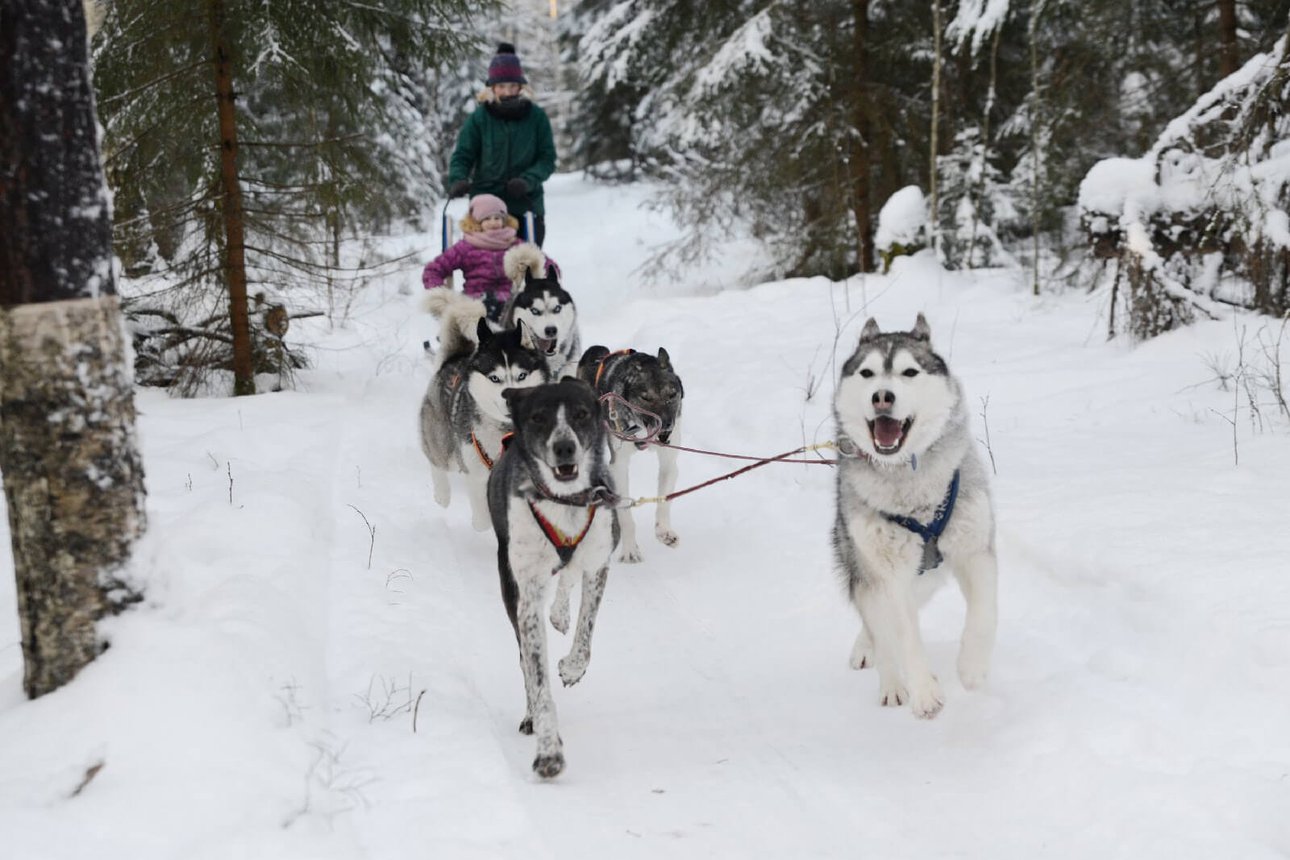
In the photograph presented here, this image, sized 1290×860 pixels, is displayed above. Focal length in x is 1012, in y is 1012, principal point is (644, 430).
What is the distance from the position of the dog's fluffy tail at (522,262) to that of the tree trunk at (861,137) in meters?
5.30

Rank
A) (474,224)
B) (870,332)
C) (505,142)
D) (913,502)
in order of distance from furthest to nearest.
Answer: (505,142) → (474,224) → (870,332) → (913,502)

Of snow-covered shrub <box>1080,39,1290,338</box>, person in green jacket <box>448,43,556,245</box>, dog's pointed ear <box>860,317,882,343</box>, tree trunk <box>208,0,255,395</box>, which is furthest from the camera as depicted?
person in green jacket <box>448,43,556,245</box>

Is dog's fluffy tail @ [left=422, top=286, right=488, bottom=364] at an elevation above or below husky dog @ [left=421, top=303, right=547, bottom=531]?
above

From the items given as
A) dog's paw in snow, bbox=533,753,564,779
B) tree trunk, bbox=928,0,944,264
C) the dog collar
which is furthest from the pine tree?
dog's paw in snow, bbox=533,753,564,779

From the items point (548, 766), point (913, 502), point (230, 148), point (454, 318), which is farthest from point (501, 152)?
point (548, 766)

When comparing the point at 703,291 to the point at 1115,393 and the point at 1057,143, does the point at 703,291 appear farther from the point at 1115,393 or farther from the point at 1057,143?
the point at 1115,393

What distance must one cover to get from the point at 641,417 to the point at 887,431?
243 centimetres

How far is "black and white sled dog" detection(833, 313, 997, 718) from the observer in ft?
11.3

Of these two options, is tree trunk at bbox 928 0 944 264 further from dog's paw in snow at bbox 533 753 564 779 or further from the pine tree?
dog's paw in snow at bbox 533 753 564 779

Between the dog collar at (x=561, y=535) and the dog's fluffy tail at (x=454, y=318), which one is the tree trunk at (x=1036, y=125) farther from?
the dog collar at (x=561, y=535)

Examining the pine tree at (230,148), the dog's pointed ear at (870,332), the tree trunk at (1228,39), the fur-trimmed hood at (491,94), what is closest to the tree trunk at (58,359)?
the dog's pointed ear at (870,332)

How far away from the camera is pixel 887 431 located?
3.47m

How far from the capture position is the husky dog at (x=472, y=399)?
541 centimetres

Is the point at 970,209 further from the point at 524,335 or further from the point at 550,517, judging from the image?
the point at 550,517
